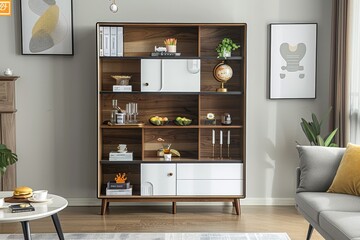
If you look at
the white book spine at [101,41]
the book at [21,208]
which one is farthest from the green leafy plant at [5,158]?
the book at [21,208]

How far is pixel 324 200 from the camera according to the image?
12.6 feet

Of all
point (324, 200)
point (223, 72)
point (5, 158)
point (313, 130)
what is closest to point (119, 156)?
point (5, 158)

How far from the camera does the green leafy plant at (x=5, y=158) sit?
16.9ft

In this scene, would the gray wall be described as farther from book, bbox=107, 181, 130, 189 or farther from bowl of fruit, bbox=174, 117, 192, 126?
bowl of fruit, bbox=174, 117, 192, 126

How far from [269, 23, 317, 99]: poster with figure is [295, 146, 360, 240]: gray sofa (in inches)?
54.7

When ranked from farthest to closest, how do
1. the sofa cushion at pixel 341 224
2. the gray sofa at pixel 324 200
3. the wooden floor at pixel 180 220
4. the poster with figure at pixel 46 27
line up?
the poster with figure at pixel 46 27 < the wooden floor at pixel 180 220 < the gray sofa at pixel 324 200 < the sofa cushion at pixel 341 224

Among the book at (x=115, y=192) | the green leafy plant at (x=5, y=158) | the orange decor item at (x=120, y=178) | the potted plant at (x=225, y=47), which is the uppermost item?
the potted plant at (x=225, y=47)

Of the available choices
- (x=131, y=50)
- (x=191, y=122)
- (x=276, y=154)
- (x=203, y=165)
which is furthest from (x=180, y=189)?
(x=131, y=50)

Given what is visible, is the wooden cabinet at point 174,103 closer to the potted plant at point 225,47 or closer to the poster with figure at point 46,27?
the potted plant at point 225,47

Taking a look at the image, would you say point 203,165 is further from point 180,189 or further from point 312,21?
point 312,21

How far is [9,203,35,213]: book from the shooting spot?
3611mm

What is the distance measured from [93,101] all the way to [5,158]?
103 cm

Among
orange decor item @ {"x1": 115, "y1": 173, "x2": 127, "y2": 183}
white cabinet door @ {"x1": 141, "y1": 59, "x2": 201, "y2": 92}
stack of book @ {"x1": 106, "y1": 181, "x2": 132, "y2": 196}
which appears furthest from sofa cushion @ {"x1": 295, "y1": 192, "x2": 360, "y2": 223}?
orange decor item @ {"x1": 115, "y1": 173, "x2": 127, "y2": 183}

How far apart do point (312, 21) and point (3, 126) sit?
3.27 meters
